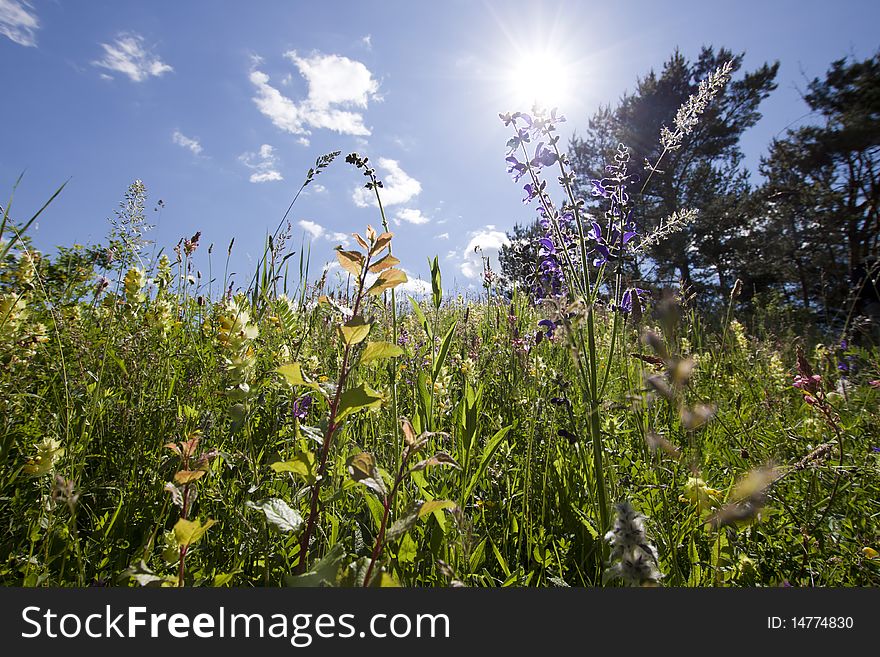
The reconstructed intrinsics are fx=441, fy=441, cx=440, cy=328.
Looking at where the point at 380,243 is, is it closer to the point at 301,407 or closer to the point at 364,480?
the point at 364,480

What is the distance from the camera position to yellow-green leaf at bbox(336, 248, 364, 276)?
2.73 ft

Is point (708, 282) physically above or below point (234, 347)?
above

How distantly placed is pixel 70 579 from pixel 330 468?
82cm

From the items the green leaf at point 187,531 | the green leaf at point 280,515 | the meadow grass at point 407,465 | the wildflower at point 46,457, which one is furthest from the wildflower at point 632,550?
the wildflower at point 46,457

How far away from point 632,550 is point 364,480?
0.48 meters

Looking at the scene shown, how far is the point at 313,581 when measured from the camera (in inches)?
28.8

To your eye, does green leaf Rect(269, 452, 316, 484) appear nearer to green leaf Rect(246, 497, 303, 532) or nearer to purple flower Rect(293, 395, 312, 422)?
green leaf Rect(246, 497, 303, 532)

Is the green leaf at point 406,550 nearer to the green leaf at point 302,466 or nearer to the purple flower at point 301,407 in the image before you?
the green leaf at point 302,466

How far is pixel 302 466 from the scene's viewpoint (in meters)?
0.82

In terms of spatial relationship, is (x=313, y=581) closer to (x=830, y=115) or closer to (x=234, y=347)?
(x=234, y=347)

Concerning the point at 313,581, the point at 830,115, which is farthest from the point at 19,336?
the point at 830,115

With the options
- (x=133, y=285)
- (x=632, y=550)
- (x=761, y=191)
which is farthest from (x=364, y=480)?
(x=761, y=191)

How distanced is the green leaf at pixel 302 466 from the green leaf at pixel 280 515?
8 cm

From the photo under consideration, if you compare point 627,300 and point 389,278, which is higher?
point 627,300
